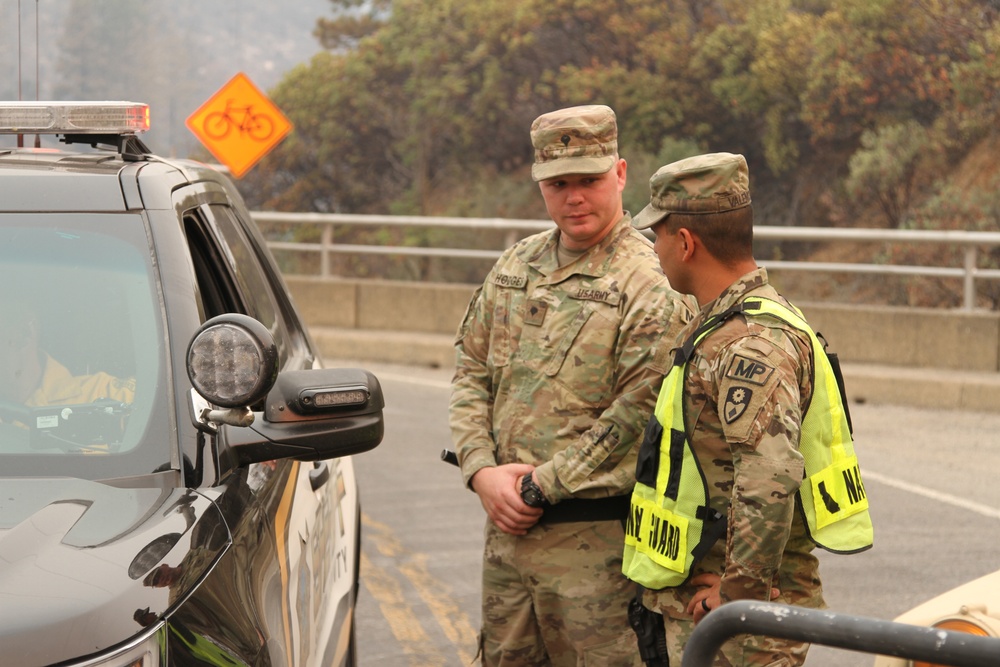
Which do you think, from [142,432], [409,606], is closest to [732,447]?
[142,432]

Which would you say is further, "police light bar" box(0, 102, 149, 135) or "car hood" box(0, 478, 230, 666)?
"police light bar" box(0, 102, 149, 135)

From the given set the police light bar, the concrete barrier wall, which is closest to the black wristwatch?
the police light bar

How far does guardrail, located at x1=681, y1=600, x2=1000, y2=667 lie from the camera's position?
186cm

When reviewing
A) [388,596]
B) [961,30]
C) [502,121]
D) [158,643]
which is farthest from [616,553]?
[502,121]

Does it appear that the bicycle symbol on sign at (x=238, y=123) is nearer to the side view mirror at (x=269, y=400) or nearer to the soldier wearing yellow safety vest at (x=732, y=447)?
the soldier wearing yellow safety vest at (x=732, y=447)

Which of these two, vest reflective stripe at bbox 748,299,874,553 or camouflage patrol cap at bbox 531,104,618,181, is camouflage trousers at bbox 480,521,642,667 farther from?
camouflage patrol cap at bbox 531,104,618,181

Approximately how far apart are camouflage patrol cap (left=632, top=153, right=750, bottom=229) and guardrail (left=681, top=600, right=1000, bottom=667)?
3.94 feet

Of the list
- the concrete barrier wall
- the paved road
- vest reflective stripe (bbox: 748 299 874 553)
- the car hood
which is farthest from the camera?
the concrete barrier wall

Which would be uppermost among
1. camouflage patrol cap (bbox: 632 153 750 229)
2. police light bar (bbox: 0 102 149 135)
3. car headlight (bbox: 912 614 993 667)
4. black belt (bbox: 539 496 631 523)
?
police light bar (bbox: 0 102 149 135)

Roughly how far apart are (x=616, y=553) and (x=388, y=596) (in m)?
2.76

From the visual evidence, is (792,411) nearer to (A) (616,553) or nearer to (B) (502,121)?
(A) (616,553)

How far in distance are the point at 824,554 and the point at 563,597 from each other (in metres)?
3.65

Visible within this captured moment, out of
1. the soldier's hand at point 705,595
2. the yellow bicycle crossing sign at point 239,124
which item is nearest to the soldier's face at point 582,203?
the soldier's hand at point 705,595

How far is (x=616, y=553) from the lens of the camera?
358 cm
